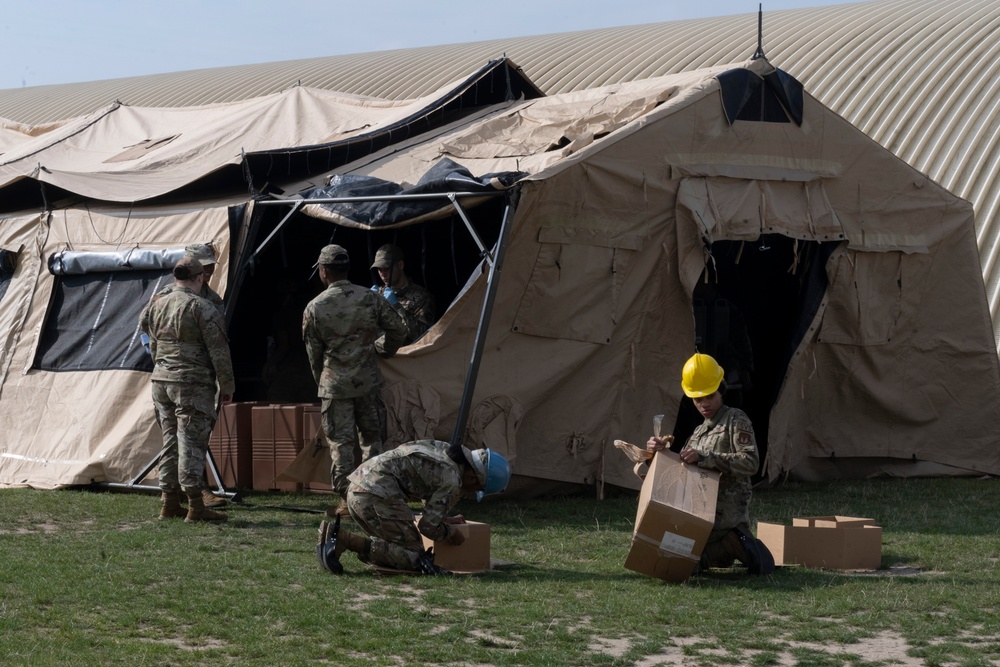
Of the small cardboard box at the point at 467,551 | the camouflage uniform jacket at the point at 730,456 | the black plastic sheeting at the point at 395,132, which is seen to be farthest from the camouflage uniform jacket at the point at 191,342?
the camouflage uniform jacket at the point at 730,456

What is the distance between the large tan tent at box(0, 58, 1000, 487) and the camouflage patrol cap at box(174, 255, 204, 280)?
1.31 metres

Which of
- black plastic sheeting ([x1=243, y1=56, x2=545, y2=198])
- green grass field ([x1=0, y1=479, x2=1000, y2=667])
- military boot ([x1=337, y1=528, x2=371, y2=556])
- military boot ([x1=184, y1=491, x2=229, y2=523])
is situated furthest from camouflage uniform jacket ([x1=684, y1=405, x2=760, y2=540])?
black plastic sheeting ([x1=243, y1=56, x2=545, y2=198])

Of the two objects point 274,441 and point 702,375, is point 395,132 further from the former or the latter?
point 702,375

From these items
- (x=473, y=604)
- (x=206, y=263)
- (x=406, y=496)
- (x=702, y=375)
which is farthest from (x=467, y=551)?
(x=206, y=263)

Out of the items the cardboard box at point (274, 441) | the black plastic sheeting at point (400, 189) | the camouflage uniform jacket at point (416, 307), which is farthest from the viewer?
the cardboard box at point (274, 441)

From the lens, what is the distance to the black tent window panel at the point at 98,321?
1077cm

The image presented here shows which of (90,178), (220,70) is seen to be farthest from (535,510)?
(220,70)

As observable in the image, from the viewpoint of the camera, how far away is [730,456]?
275 inches

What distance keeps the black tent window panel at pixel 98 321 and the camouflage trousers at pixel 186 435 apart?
4.71ft

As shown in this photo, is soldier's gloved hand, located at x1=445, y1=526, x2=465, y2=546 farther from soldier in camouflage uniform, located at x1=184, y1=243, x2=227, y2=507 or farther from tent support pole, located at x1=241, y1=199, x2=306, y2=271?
tent support pole, located at x1=241, y1=199, x2=306, y2=271

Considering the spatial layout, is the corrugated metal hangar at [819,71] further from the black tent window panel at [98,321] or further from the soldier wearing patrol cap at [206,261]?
the soldier wearing patrol cap at [206,261]

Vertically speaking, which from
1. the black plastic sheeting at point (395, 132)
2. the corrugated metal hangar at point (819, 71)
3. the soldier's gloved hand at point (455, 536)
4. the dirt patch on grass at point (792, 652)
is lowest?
the dirt patch on grass at point (792, 652)

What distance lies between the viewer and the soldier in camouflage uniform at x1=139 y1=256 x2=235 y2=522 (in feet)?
29.4

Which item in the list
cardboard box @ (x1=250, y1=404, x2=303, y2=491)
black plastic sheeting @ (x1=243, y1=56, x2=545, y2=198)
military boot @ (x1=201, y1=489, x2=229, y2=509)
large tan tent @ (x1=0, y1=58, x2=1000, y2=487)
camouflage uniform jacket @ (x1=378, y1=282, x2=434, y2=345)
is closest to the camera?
military boot @ (x1=201, y1=489, x2=229, y2=509)
